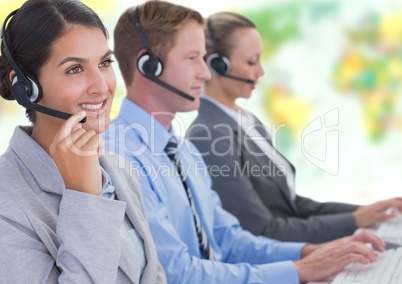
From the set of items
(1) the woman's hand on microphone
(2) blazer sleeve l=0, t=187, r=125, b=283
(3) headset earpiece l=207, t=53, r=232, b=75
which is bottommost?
(2) blazer sleeve l=0, t=187, r=125, b=283

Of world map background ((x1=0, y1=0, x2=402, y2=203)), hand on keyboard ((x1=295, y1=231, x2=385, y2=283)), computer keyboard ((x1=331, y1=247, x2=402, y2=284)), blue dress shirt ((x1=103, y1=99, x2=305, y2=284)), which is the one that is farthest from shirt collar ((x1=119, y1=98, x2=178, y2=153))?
world map background ((x1=0, y1=0, x2=402, y2=203))

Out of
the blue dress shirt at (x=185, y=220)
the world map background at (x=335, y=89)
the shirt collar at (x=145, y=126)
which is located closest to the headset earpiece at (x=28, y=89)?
the blue dress shirt at (x=185, y=220)

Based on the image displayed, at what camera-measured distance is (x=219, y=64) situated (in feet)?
7.47

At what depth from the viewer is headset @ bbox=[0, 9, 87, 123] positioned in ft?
3.79

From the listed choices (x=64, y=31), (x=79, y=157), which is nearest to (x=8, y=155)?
(x=79, y=157)

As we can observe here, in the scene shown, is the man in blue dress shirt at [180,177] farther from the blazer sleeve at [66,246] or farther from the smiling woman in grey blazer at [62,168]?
the blazer sleeve at [66,246]

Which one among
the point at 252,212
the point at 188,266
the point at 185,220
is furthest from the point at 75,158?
the point at 252,212

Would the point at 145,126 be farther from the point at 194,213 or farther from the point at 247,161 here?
the point at 247,161

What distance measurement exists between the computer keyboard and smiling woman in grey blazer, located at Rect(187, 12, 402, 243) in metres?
0.46

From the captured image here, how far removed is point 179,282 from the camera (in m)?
1.50

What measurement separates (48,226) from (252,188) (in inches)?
41.3

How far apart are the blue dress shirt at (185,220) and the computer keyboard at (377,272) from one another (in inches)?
5.6

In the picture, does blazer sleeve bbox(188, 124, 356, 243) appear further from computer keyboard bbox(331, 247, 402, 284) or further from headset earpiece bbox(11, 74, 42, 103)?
headset earpiece bbox(11, 74, 42, 103)

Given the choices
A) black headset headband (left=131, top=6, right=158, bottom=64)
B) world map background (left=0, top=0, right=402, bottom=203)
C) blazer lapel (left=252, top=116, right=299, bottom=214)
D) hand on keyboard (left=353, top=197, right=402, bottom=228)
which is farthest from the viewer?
world map background (left=0, top=0, right=402, bottom=203)
